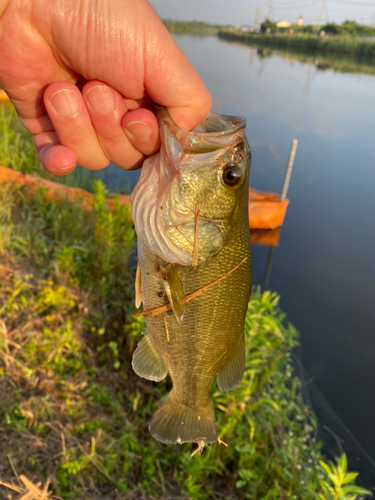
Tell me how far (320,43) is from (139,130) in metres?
39.3

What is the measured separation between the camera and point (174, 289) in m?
1.52

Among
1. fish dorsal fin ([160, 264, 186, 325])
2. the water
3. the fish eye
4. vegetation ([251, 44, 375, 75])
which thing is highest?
vegetation ([251, 44, 375, 75])

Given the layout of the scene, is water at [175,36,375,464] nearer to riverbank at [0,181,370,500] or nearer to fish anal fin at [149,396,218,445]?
riverbank at [0,181,370,500]

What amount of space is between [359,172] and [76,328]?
10434 mm

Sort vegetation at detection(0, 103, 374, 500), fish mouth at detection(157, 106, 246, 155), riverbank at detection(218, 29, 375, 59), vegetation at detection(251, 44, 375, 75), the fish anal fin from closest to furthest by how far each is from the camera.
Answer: fish mouth at detection(157, 106, 246, 155) < the fish anal fin < vegetation at detection(0, 103, 374, 500) < vegetation at detection(251, 44, 375, 75) < riverbank at detection(218, 29, 375, 59)

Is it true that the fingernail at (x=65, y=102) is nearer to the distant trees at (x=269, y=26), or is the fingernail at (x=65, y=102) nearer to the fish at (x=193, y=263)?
the fish at (x=193, y=263)

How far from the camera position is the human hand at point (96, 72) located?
1397 millimetres

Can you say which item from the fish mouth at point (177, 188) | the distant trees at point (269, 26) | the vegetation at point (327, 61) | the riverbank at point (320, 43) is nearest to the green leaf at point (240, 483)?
the fish mouth at point (177, 188)

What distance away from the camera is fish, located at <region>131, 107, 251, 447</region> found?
4.58ft

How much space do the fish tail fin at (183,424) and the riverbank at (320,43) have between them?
31.6 meters

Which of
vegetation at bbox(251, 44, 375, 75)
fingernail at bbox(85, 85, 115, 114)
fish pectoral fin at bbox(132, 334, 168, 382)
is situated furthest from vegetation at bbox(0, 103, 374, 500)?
vegetation at bbox(251, 44, 375, 75)

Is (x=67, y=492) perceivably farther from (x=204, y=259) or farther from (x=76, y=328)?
Result: (x=204, y=259)

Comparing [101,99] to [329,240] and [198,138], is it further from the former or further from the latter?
[329,240]

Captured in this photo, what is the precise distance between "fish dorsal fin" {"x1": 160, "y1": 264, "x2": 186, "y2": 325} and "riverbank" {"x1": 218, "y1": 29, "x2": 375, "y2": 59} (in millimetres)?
31522
